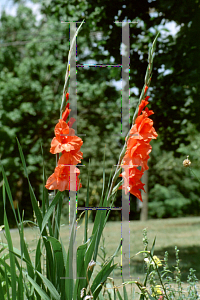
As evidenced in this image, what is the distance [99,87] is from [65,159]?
798 centimetres

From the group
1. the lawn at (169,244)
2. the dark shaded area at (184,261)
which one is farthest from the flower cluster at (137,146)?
the dark shaded area at (184,261)

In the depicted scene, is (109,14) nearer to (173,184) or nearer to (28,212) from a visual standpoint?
(28,212)

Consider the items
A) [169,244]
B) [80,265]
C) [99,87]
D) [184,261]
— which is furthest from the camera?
[99,87]

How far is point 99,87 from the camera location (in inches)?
354

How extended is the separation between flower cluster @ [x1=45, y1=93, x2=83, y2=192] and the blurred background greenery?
0.37 ft

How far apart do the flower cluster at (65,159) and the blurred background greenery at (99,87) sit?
0.11 metres

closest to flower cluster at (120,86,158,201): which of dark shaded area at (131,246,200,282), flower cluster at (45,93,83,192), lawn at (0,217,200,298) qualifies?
flower cluster at (45,93,83,192)

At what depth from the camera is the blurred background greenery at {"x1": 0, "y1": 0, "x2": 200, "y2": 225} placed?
146 inches

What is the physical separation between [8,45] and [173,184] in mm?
8229

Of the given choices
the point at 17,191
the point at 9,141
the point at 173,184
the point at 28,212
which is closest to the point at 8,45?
the point at 9,141

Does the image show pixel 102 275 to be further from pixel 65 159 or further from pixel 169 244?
pixel 169 244

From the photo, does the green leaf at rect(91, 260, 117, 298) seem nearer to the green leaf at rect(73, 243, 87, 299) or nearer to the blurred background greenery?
the green leaf at rect(73, 243, 87, 299)

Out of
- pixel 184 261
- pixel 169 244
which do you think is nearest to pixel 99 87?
pixel 169 244

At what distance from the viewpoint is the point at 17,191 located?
32.7ft
